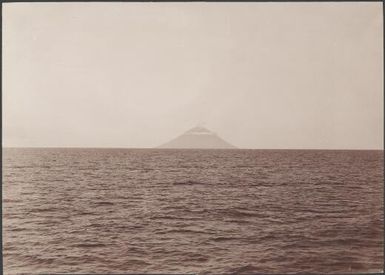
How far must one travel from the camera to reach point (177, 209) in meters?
20.5

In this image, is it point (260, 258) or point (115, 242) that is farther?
point (115, 242)

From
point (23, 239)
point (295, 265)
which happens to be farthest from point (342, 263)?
point (23, 239)

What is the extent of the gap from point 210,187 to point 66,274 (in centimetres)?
1863

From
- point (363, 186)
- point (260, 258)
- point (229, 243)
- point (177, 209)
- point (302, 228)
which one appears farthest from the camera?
point (363, 186)

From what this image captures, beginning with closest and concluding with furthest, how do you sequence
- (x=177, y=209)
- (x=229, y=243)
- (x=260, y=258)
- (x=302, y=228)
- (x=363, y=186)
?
(x=260, y=258) < (x=229, y=243) < (x=302, y=228) < (x=177, y=209) < (x=363, y=186)

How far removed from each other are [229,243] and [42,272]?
6.83m

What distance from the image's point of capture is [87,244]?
1438 centimetres

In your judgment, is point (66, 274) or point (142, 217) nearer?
point (66, 274)

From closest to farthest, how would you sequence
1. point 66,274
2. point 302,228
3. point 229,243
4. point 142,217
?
point 66,274 < point 229,243 < point 302,228 < point 142,217

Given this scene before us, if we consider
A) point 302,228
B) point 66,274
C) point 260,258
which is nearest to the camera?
point 66,274

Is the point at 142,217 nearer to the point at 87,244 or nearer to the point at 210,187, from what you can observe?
the point at 87,244

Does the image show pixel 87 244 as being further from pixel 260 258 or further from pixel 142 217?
pixel 260 258

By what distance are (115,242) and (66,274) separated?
3.22m

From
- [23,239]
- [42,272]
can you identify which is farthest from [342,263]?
[23,239]
